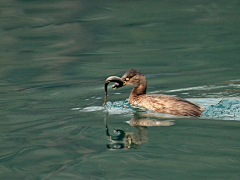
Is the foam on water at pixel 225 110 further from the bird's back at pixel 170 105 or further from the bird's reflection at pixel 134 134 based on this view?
the bird's reflection at pixel 134 134

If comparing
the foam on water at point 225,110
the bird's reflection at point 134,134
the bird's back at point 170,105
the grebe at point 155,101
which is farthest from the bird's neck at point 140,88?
the foam on water at point 225,110

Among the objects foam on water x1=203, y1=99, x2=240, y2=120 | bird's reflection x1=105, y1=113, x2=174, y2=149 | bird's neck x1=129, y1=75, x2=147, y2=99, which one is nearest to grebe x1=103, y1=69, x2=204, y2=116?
bird's neck x1=129, y1=75, x2=147, y2=99

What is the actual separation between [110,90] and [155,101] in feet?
6.50

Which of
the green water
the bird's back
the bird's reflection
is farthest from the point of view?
the bird's back

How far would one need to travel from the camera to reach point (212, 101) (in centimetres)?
923

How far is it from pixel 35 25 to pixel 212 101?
9234 mm

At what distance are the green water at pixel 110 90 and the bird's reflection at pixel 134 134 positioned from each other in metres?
0.02

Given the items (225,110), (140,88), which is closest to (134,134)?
(225,110)

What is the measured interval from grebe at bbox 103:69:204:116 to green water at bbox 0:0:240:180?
0.26 m

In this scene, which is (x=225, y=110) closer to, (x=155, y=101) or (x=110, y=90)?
(x=155, y=101)

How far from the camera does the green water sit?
5801mm

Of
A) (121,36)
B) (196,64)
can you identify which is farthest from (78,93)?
(121,36)

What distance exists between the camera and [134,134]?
23.0ft

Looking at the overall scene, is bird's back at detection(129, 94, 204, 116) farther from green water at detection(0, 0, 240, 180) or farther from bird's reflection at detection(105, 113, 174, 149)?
bird's reflection at detection(105, 113, 174, 149)
